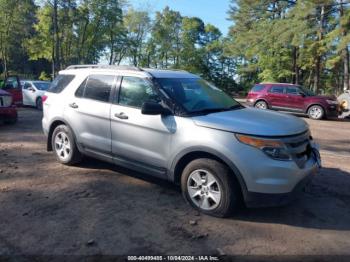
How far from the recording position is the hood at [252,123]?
431 cm

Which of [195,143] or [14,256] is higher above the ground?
[195,143]

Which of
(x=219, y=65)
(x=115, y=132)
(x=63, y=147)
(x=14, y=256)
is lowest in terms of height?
(x=14, y=256)

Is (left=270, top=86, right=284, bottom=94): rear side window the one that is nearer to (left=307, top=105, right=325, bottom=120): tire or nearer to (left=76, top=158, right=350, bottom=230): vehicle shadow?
(left=307, top=105, right=325, bottom=120): tire

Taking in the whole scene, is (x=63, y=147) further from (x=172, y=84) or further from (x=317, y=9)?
(x=317, y=9)

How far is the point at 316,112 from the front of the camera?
17312 millimetres

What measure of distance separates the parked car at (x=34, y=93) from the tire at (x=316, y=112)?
12.5 metres

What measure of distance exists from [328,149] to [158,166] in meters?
5.74

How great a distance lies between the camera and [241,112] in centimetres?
509

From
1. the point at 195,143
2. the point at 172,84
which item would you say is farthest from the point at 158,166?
the point at 172,84

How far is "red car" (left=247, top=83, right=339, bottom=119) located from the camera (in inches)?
672

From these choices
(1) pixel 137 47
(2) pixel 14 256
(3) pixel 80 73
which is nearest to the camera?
(2) pixel 14 256

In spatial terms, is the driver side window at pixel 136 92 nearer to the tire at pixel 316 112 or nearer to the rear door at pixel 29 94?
the rear door at pixel 29 94

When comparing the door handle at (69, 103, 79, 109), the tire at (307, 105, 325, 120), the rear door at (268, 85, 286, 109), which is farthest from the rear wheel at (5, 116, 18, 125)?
the tire at (307, 105, 325, 120)

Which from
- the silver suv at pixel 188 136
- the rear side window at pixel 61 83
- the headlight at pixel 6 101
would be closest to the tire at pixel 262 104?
the headlight at pixel 6 101
